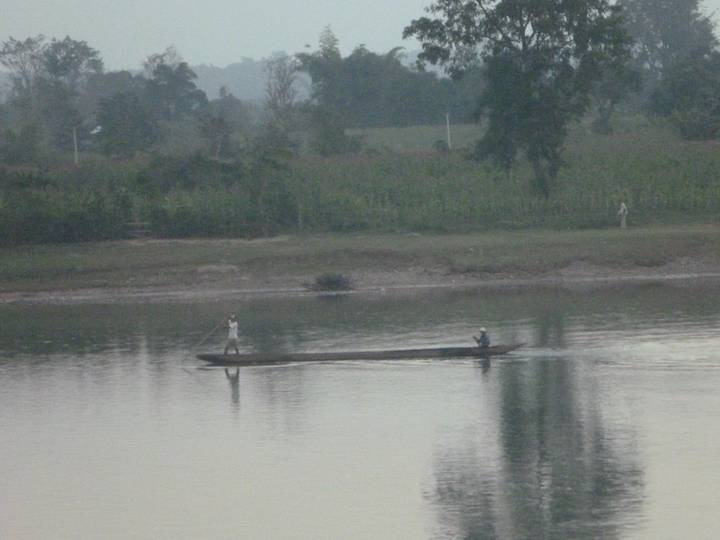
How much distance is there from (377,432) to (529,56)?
3594cm

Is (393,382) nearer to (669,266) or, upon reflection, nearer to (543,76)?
(669,266)

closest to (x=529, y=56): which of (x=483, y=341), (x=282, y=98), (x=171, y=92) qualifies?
(x=483, y=341)

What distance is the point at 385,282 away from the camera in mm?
52156

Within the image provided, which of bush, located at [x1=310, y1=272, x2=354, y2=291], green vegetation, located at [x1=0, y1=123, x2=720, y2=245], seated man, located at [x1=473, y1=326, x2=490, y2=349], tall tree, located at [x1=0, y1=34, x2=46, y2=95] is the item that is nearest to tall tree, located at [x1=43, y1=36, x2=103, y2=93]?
tall tree, located at [x1=0, y1=34, x2=46, y2=95]

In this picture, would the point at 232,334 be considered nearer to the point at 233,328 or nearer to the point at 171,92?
the point at 233,328

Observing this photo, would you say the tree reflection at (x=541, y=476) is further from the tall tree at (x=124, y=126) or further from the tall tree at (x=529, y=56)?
the tall tree at (x=124, y=126)

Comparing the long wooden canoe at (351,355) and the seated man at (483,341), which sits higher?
the seated man at (483,341)

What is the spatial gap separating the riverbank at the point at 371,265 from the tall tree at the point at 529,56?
5644mm

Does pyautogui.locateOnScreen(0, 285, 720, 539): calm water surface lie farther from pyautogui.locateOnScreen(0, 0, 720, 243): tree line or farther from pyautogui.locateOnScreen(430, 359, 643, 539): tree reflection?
pyautogui.locateOnScreen(0, 0, 720, 243): tree line

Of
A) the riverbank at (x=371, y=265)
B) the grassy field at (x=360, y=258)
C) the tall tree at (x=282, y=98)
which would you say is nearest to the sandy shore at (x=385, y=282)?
the riverbank at (x=371, y=265)

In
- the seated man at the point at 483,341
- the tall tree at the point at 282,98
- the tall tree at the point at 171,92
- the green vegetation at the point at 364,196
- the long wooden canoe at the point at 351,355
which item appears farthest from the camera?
the tall tree at the point at 171,92

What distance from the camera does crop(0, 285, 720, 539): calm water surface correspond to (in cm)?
2153

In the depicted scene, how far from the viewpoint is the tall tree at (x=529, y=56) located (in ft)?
194

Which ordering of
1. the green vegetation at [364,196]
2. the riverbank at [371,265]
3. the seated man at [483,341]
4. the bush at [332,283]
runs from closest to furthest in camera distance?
the seated man at [483,341] < the bush at [332,283] < the riverbank at [371,265] < the green vegetation at [364,196]
